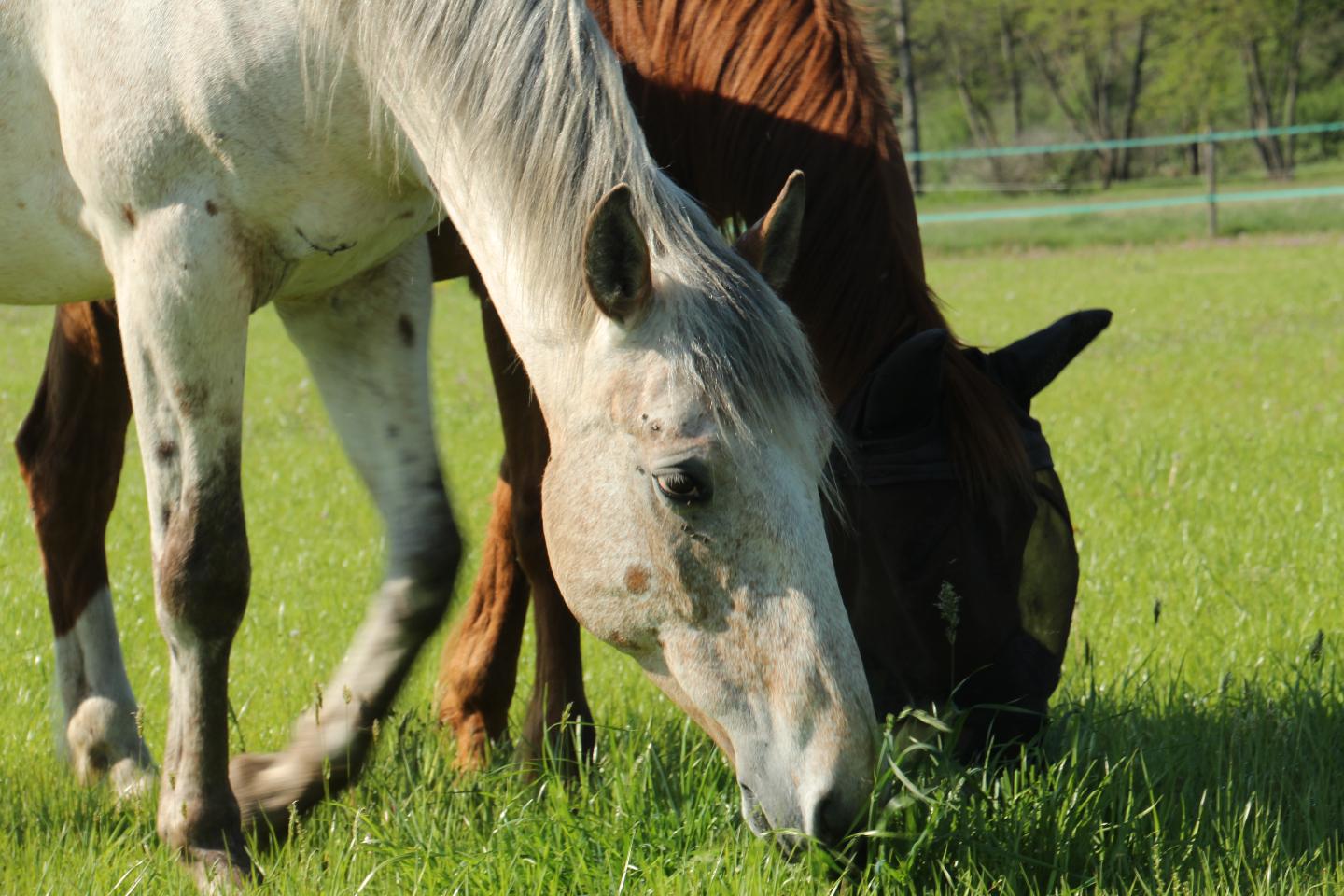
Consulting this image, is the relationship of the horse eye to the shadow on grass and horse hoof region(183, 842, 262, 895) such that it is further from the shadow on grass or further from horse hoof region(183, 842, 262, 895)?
horse hoof region(183, 842, 262, 895)

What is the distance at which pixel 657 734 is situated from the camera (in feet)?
11.4

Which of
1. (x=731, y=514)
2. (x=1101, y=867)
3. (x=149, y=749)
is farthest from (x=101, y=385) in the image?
(x=1101, y=867)

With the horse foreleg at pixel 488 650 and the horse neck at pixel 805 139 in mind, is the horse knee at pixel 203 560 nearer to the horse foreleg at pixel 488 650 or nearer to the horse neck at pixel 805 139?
the horse foreleg at pixel 488 650

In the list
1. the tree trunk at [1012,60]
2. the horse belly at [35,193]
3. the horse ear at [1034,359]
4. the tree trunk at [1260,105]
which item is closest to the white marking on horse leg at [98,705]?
the horse belly at [35,193]

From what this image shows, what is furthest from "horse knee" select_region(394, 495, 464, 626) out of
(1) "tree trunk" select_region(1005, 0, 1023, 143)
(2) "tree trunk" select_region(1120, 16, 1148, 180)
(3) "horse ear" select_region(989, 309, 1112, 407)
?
(1) "tree trunk" select_region(1005, 0, 1023, 143)

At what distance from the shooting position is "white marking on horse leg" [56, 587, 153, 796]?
3613 mm

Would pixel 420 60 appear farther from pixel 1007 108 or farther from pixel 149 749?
pixel 1007 108

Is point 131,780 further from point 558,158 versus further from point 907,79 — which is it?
point 907,79

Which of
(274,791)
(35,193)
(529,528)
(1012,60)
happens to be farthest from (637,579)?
(1012,60)

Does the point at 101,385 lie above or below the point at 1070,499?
above

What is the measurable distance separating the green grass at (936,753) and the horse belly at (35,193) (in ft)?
3.69

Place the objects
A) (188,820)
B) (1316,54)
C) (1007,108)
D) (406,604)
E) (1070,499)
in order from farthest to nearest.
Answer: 1. (1007,108)
2. (1316,54)
3. (1070,499)
4. (406,604)
5. (188,820)

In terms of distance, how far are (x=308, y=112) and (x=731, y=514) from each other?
44.6 inches

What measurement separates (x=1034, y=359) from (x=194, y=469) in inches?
64.6
